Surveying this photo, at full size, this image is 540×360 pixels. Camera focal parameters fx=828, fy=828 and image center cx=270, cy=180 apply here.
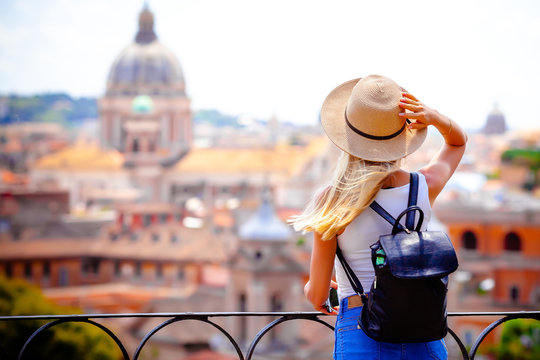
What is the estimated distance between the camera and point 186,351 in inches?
887

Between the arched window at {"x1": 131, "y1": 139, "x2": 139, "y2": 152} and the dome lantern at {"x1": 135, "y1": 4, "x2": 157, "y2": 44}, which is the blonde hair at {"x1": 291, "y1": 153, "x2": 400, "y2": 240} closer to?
the arched window at {"x1": 131, "y1": 139, "x2": 139, "y2": 152}

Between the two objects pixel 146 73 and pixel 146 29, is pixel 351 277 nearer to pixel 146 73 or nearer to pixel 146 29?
pixel 146 73

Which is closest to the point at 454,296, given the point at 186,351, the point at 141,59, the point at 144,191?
the point at 186,351

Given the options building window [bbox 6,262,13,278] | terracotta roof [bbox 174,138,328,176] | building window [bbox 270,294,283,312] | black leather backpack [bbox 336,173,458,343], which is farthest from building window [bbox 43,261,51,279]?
black leather backpack [bbox 336,173,458,343]

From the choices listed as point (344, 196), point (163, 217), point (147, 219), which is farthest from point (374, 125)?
point (163, 217)

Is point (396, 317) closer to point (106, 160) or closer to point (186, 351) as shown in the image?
point (186, 351)

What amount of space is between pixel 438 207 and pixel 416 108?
30.0 meters

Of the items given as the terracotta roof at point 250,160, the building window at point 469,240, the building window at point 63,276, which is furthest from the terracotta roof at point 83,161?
the building window at point 469,240

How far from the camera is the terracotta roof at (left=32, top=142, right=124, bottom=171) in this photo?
171 feet

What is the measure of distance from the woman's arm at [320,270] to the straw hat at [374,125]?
0.23 m

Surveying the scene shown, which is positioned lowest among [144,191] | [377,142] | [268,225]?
[144,191]

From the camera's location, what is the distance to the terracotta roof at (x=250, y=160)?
4830cm

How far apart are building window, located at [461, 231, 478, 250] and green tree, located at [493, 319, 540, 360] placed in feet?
27.0

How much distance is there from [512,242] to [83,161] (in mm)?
30932
